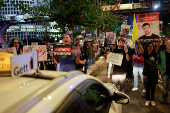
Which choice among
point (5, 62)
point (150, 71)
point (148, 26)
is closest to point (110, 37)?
point (148, 26)

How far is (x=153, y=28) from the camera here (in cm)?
604

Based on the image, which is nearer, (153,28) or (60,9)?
(153,28)

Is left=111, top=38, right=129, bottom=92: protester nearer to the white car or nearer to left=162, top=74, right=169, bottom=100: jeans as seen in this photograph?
left=162, top=74, right=169, bottom=100: jeans

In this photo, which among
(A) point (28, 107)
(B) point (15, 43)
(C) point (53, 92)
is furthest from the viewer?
(B) point (15, 43)

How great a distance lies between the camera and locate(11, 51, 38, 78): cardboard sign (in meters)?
1.29

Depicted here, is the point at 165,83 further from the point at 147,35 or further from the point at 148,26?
the point at 148,26

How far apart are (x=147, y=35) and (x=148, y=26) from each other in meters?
0.34

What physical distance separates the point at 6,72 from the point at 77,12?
22.2 ft

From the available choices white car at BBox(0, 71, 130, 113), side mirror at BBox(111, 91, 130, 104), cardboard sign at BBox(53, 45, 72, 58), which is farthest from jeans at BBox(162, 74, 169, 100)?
white car at BBox(0, 71, 130, 113)

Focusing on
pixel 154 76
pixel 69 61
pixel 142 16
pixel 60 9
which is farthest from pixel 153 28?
pixel 60 9

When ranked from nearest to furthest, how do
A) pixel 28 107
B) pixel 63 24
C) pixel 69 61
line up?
pixel 28 107
pixel 69 61
pixel 63 24

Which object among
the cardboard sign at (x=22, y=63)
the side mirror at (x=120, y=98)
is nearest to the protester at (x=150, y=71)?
the side mirror at (x=120, y=98)

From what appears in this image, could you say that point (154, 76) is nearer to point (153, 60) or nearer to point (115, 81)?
point (153, 60)

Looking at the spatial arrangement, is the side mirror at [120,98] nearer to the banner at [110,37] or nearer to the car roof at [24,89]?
the car roof at [24,89]
